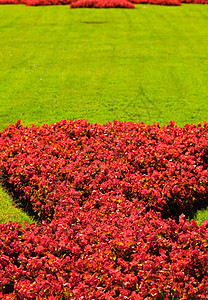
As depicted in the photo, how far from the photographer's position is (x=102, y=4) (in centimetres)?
2172

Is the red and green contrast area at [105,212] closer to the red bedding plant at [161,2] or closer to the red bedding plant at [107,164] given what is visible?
the red bedding plant at [107,164]

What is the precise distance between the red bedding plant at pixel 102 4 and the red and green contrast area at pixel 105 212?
16.4 metres

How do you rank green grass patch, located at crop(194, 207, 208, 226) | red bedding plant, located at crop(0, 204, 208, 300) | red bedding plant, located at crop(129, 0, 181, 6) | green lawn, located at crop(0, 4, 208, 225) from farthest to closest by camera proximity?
red bedding plant, located at crop(129, 0, 181, 6) → green lawn, located at crop(0, 4, 208, 225) → green grass patch, located at crop(194, 207, 208, 226) → red bedding plant, located at crop(0, 204, 208, 300)

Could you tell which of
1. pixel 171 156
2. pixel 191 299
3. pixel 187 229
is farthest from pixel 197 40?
pixel 191 299

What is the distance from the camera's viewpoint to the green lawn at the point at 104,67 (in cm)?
1003

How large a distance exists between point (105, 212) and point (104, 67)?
8765mm

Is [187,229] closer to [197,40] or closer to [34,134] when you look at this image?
[34,134]

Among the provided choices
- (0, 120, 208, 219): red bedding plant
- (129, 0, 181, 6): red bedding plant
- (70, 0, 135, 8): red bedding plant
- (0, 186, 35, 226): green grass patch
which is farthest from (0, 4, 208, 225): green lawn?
(0, 186, 35, 226): green grass patch

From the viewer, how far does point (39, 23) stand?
18.7 m

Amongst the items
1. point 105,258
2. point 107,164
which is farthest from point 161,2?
point 105,258

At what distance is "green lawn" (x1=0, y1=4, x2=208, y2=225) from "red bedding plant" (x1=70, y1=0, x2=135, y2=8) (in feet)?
5.16

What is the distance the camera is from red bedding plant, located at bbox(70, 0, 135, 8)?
857 inches

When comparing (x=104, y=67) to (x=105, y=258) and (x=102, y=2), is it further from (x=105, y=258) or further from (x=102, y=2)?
A: (x=102, y=2)

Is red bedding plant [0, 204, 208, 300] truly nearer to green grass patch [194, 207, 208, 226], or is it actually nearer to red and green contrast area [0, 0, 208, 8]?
green grass patch [194, 207, 208, 226]
